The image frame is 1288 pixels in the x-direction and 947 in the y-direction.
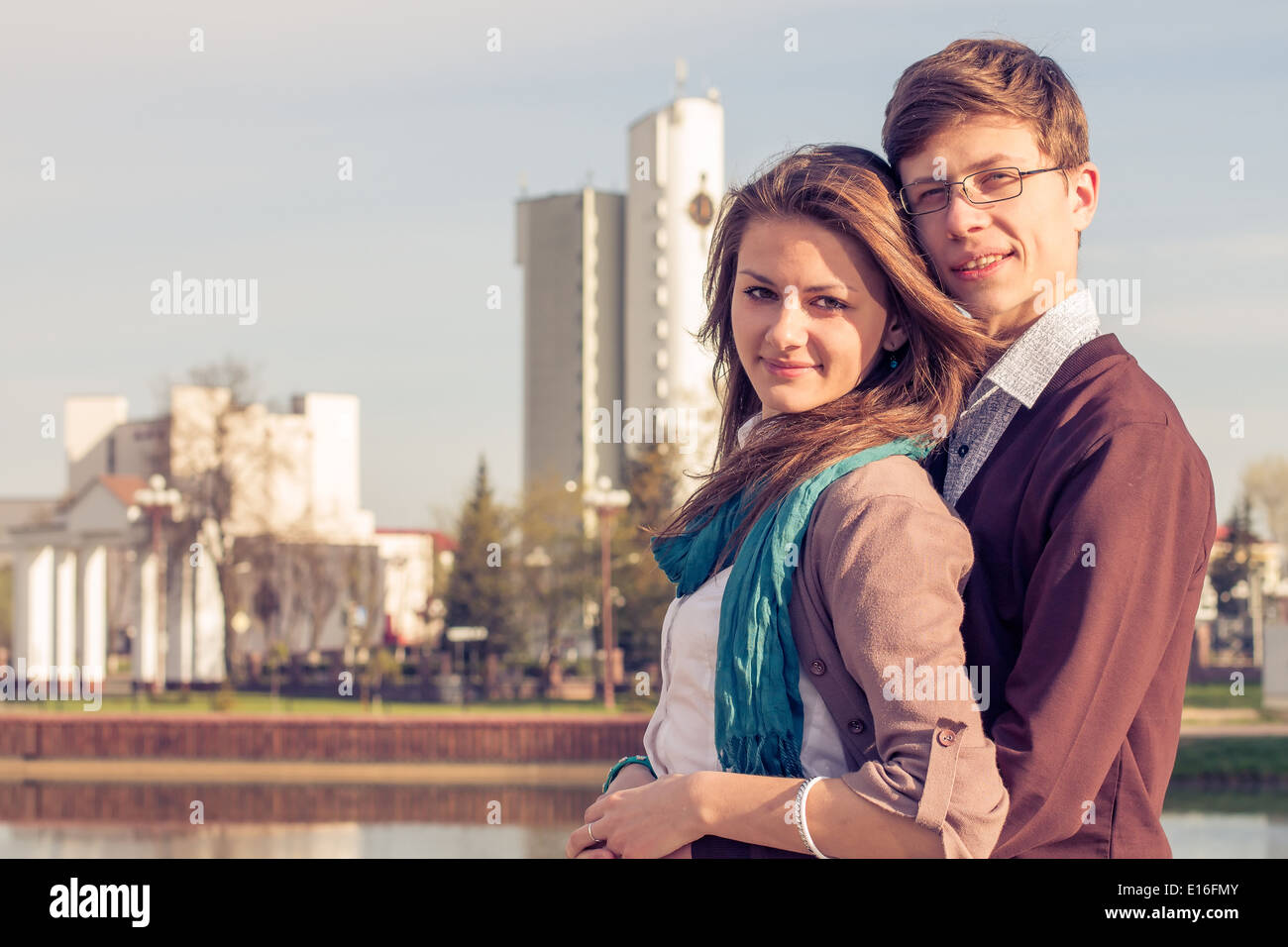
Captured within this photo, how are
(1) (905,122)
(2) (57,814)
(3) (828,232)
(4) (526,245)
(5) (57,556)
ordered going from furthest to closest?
(4) (526,245)
(5) (57,556)
(2) (57,814)
(1) (905,122)
(3) (828,232)

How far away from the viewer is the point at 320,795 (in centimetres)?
2961

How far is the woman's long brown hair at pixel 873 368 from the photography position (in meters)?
2.23

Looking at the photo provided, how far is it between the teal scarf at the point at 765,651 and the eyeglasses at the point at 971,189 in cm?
56

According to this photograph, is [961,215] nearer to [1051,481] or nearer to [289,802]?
[1051,481]

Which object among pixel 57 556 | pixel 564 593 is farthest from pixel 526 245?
pixel 564 593

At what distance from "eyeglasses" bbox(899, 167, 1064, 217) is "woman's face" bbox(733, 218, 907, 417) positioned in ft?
0.86

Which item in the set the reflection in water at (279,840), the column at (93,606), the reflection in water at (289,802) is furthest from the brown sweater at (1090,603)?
the column at (93,606)

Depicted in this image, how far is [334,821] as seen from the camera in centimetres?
2827

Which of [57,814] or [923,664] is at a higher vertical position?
[923,664]

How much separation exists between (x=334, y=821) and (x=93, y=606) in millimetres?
26479

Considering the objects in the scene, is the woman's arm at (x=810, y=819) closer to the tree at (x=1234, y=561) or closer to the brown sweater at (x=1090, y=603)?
the brown sweater at (x=1090, y=603)

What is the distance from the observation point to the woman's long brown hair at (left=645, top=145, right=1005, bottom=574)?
2232 mm
